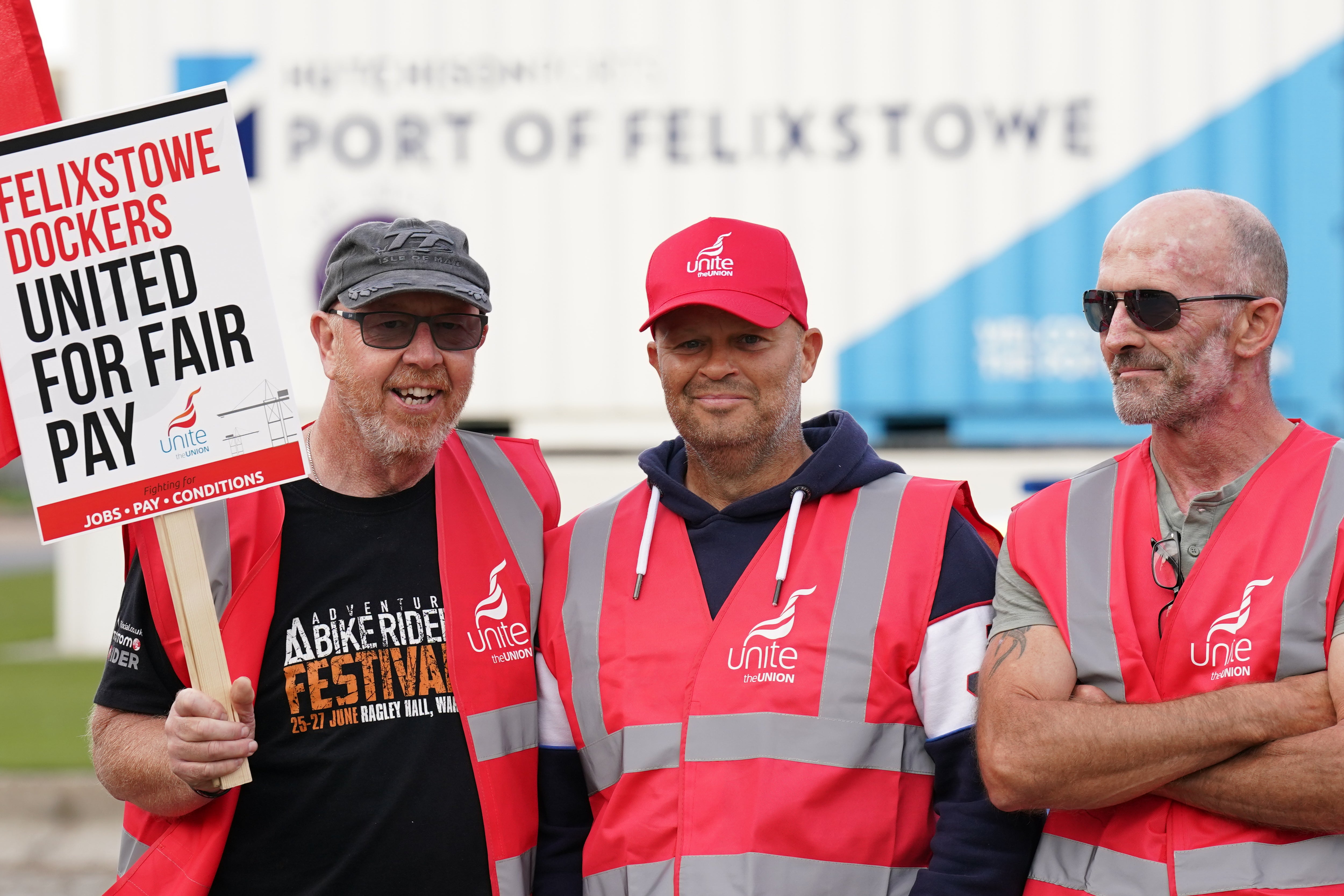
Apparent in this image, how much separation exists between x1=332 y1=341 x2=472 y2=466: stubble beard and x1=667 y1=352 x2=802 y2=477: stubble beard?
454 mm

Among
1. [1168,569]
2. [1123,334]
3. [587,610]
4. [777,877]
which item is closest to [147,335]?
[587,610]

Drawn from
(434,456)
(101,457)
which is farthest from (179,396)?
(434,456)

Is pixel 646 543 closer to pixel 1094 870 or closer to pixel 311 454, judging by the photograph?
pixel 311 454

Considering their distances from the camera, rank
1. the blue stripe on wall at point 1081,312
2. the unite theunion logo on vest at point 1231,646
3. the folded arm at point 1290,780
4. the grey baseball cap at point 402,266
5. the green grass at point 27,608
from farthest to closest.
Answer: the green grass at point 27,608 < the blue stripe on wall at point 1081,312 < the grey baseball cap at point 402,266 < the unite theunion logo on vest at point 1231,646 < the folded arm at point 1290,780

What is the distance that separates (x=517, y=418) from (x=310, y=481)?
4.23 metres

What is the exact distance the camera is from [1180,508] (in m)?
2.31

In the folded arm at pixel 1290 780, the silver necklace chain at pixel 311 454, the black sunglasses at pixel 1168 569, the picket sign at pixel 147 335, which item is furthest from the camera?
the silver necklace chain at pixel 311 454

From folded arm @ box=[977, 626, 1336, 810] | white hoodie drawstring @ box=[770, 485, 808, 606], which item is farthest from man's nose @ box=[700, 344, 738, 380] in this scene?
folded arm @ box=[977, 626, 1336, 810]

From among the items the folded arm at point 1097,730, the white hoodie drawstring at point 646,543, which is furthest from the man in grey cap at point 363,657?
the folded arm at point 1097,730

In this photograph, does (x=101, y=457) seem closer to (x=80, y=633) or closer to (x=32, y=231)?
(x=32, y=231)

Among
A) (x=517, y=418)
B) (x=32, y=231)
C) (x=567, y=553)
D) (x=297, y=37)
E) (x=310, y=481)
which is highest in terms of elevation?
(x=297, y=37)

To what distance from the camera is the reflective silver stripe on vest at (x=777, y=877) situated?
7.57ft

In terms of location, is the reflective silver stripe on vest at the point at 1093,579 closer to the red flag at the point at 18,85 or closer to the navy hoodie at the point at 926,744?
the navy hoodie at the point at 926,744

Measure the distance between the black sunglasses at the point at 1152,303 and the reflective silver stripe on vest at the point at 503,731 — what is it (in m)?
1.31
